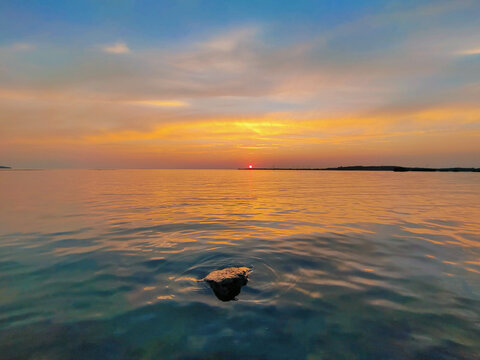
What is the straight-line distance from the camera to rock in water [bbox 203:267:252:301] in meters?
6.85

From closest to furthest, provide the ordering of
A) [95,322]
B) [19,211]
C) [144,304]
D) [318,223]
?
[95,322] < [144,304] < [318,223] < [19,211]

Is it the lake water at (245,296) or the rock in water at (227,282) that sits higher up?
the rock in water at (227,282)

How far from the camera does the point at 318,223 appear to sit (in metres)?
17.0

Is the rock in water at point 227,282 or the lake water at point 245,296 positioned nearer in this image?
the lake water at point 245,296

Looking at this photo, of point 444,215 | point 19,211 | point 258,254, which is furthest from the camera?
point 19,211

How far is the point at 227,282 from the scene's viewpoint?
7.02 m

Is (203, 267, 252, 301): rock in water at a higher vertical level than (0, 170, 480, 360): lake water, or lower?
higher

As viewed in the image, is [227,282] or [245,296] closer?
[245,296]

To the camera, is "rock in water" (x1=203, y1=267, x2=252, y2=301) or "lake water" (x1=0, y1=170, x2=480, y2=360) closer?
"lake water" (x1=0, y1=170, x2=480, y2=360)

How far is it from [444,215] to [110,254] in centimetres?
2371

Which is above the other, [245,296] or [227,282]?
[227,282]

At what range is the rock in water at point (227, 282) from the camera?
6.85 metres

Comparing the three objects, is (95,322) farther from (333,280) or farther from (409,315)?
(409,315)

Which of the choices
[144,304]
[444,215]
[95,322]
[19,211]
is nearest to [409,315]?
[144,304]
